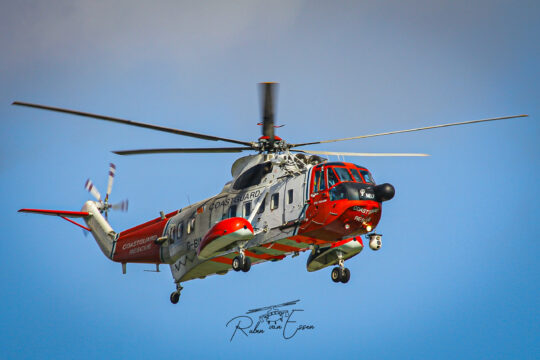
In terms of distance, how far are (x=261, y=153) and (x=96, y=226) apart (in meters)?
8.69

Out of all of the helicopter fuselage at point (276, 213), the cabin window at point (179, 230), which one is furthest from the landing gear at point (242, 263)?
the cabin window at point (179, 230)

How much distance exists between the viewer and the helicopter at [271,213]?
65.2 feet

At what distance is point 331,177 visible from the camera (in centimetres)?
2020

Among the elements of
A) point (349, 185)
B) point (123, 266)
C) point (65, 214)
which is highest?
point (349, 185)

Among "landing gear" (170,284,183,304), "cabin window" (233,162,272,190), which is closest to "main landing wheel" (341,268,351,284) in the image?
"cabin window" (233,162,272,190)

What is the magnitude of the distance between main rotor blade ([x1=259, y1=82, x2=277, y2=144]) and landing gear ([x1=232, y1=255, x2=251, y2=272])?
3.63 metres

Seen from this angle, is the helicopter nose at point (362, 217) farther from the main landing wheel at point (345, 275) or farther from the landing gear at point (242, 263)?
the landing gear at point (242, 263)

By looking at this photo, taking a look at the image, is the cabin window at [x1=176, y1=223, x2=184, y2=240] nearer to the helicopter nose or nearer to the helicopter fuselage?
the helicopter fuselage

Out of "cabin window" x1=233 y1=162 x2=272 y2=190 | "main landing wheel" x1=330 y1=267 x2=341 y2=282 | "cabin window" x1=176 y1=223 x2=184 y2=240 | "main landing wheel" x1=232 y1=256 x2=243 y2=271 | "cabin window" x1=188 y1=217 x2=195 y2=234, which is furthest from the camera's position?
"cabin window" x1=176 y1=223 x2=184 y2=240

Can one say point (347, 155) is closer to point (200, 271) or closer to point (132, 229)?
point (200, 271)

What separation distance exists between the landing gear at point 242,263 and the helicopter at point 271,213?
1.1 inches

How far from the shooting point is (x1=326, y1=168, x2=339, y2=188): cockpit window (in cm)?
2010

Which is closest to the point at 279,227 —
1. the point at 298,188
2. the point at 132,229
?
the point at 298,188

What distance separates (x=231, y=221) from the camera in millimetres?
20719
